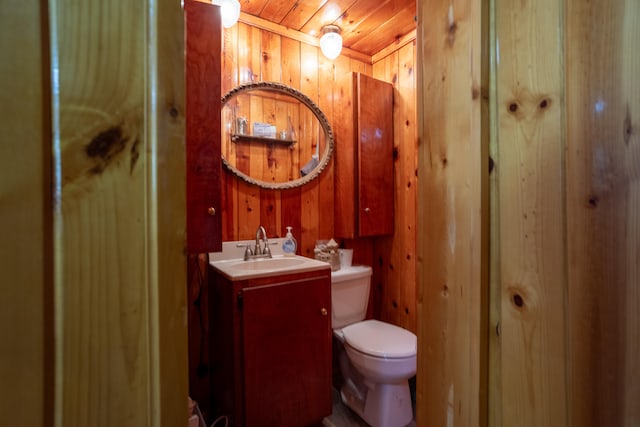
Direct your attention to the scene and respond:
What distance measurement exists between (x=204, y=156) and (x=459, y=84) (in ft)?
2.95

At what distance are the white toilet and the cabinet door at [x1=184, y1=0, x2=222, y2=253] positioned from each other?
0.93 metres

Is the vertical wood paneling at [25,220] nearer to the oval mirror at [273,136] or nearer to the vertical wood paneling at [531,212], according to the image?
the vertical wood paneling at [531,212]

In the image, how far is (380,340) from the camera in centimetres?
155

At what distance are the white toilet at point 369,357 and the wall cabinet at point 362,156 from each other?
35 centimetres

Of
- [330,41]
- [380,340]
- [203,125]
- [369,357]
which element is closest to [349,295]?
[380,340]

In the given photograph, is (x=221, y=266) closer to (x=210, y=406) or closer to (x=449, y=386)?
(x=210, y=406)

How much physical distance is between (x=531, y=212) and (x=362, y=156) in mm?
1457

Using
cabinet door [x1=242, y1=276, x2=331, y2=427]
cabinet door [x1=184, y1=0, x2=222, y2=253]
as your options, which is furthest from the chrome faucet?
cabinet door [x1=184, y1=0, x2=222, y2=253]

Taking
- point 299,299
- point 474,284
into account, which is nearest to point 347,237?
point 299,299

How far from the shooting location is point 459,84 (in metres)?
0.59

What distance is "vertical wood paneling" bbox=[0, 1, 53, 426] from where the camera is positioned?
255mm

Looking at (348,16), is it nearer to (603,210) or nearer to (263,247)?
(263,247)

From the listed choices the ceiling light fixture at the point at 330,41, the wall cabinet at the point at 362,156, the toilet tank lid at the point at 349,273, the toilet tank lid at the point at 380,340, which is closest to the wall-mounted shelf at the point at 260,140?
the wall cabinet at the point at 362,156

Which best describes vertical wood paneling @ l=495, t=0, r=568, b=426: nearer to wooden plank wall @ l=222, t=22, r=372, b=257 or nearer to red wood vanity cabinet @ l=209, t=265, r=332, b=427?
red wood vanity cabinet @ l=209, t=265, r=332, b=427
